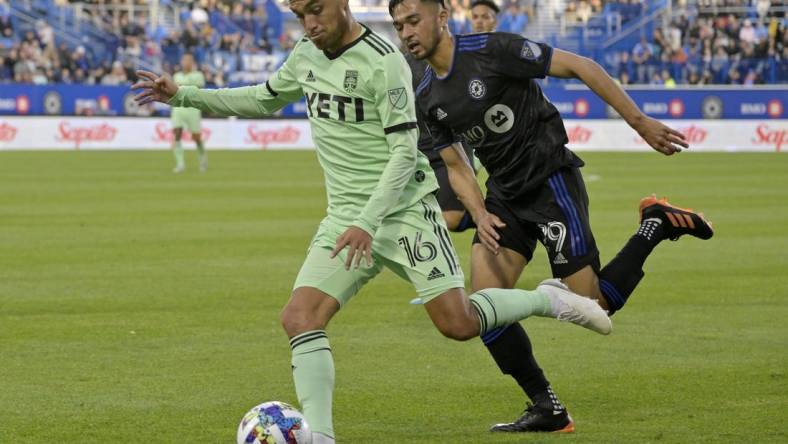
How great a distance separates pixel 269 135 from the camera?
4088 cm

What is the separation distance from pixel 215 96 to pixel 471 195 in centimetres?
157

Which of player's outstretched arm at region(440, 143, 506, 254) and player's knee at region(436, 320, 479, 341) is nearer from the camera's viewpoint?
player's knee at region(436, 320, 479, 341)

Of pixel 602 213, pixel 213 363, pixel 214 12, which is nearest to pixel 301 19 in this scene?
pixel 213 363

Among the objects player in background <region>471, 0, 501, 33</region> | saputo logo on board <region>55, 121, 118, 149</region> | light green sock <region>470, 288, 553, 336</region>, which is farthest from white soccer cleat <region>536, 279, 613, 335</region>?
saputo logo on board <region>55, 121, 118, 149</region>

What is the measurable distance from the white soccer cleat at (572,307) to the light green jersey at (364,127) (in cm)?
90

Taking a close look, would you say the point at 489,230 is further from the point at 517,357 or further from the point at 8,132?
the point at 8,132

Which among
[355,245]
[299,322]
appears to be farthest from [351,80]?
[299,322]

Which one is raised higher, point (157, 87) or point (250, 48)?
point (157, 87)

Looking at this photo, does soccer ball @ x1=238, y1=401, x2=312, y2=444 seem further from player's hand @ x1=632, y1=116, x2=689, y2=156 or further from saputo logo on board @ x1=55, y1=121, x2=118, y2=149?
saputo logo on board @ x1=55, y1=121, x2=118, y2=149

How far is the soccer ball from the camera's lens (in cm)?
572

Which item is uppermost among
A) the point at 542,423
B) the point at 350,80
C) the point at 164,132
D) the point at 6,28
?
the point at 350,80

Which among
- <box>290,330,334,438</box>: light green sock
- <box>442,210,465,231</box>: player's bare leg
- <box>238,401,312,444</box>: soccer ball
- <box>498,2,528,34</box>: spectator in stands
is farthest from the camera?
<box>498,2,528,34</box>: spectator in stands

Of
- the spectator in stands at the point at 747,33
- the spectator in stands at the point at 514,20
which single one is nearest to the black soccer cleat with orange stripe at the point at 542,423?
the spectator in stands at the point at 747,33

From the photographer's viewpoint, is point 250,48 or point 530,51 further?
point 250,48
